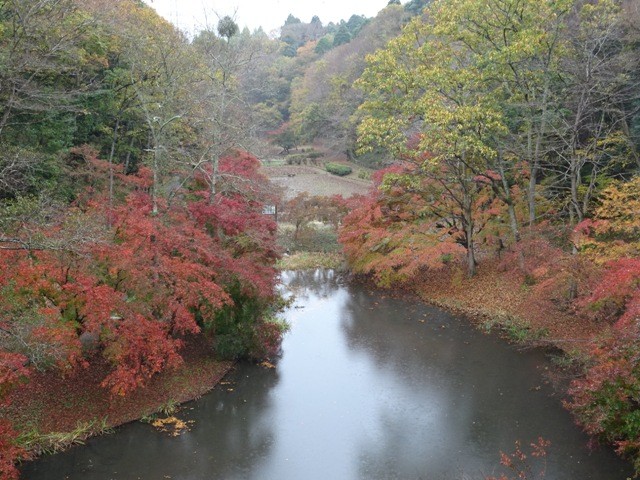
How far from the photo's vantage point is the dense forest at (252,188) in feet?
34.9

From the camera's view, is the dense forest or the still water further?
the dense forest

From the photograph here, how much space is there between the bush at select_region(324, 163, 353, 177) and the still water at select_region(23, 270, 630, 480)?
29.9 meters

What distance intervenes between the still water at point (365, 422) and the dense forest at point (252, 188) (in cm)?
106

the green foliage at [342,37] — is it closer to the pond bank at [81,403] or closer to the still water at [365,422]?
the still water at [365,422]

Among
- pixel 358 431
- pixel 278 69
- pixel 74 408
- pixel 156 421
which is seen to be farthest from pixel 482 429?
pixel 278 69

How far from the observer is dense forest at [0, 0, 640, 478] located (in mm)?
10633

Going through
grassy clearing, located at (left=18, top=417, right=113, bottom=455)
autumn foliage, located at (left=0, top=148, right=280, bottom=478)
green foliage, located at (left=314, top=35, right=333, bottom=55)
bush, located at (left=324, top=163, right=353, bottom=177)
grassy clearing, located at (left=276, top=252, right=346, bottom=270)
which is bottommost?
grassy clearing, located at (left=18, top=417, right=113, bottom=455)

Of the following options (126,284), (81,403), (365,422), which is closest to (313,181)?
(126,284)

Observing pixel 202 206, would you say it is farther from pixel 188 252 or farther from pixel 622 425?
pixel 622 425

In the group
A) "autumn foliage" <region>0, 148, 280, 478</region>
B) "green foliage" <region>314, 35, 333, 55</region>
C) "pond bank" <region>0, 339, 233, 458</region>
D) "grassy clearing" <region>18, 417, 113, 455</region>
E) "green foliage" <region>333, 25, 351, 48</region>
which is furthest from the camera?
"green foliage" <region>314, 35, 333, 55</region>

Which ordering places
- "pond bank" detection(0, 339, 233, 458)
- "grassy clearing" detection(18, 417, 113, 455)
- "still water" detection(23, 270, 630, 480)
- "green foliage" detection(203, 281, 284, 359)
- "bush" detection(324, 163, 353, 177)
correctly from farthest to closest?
"bush" detection(324, 163, 353, 177) < "green foliage" detection(203, 281, 284, 359) < "pond bank" detection(0, 339, 233, 458) < "grassy clearing" detection(18, 417, 113, 455) < "still water" detection(23, 270, 630, 480)

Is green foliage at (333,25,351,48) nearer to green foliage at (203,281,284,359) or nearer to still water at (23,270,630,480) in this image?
still water at (23,270,630,480)

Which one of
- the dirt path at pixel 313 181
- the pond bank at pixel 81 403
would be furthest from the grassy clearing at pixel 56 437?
the dirt path at pixel 313 181

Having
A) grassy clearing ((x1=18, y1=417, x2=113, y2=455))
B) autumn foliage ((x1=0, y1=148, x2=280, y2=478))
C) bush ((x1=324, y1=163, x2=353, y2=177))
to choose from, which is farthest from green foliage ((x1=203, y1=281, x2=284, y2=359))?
bush ((x1=324, y1=163, x2=353, y2=177))
